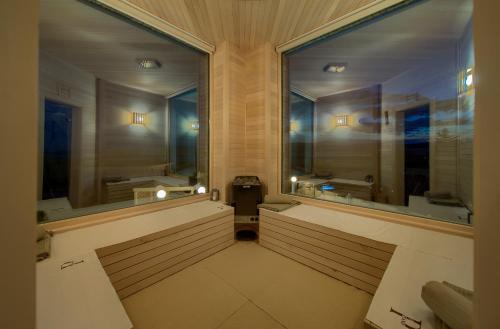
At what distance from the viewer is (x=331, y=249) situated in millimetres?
1688

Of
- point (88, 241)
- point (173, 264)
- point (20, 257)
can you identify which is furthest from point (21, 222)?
point (173, 264)

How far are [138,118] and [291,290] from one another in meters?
2.68

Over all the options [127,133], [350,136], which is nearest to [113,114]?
[127,133]

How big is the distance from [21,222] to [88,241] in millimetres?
1436

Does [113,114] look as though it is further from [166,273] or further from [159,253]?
[166,273]

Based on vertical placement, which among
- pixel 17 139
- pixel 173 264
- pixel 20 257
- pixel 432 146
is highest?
pixel 432 146

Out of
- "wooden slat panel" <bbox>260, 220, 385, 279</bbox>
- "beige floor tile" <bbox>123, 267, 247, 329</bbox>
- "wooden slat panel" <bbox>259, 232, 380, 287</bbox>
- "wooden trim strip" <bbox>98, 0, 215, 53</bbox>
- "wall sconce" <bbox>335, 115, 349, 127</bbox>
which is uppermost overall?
"wooden trim strip" <bbox>98, 0, 215, 53</bbox>

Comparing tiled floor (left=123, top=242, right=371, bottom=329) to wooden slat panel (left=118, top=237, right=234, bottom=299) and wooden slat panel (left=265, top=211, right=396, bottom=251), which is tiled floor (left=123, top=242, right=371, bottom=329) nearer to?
wooden slat panel (left=118, top=237, right=234, bottom=299)

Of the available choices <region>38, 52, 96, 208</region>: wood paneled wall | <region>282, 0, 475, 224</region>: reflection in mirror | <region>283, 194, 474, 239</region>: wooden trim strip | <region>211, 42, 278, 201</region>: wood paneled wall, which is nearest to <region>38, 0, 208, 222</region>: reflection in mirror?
<region>38, 52, 96, 208</region>: wood paneled wall

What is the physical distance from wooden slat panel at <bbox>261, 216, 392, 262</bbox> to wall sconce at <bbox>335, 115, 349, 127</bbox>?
1850 millimetres

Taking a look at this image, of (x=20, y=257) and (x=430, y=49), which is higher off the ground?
(x=430, y=49)

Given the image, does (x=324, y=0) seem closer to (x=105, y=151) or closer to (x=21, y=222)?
(x=21, y=222)

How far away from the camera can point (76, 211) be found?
1706 millimetres

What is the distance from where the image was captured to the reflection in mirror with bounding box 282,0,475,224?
167 cm
